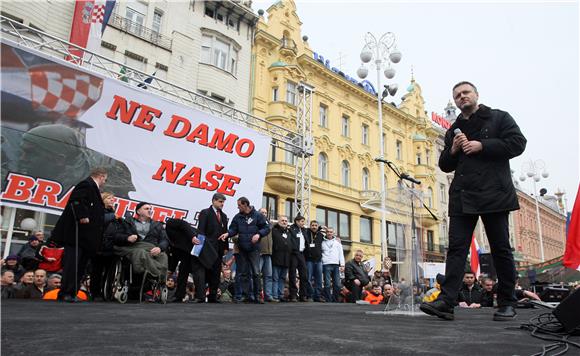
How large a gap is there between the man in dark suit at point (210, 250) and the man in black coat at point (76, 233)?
166 cm

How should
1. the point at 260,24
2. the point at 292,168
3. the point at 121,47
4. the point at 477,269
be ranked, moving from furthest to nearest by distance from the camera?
the point at 260,24 < the point at 292,168 < the point at 121,47 < the point at 477,269

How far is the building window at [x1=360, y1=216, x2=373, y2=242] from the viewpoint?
26.9 metres

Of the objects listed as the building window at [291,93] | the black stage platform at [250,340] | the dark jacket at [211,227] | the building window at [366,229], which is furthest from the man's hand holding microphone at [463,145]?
the building window at [366,229]

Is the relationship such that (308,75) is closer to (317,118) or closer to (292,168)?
(317,118)

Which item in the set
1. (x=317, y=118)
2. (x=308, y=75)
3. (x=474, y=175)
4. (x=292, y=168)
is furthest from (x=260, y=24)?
(x=474, y=175)

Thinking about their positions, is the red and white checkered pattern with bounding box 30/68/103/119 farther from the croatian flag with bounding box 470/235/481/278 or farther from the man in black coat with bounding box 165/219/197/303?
the croatian flag with bounding box 470/235/481/278

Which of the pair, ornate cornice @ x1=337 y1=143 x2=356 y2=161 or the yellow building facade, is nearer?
the yellow building facade

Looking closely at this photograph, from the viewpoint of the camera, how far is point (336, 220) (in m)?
25.2

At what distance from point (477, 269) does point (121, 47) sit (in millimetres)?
15881

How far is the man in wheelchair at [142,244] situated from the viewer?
21.0 ft

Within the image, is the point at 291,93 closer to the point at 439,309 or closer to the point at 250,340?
the point at 439,309

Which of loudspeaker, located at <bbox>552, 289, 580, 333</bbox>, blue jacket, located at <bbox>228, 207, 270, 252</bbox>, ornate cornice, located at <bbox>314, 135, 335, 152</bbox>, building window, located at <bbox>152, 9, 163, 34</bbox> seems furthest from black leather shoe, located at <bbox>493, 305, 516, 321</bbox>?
ornate cornice, located at <bbox>314, 135, 335, 152</bbox>

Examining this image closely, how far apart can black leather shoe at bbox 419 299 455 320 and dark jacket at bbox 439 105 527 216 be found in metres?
0.81

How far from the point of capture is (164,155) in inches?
440
